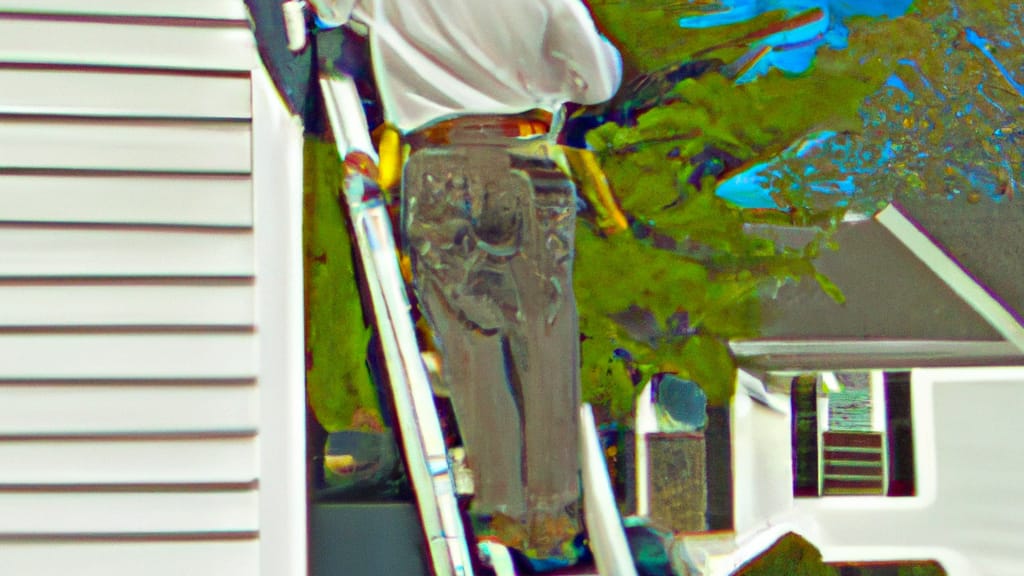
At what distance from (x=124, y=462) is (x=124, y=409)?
101 mm

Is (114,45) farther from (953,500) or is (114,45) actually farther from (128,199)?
(953,500)

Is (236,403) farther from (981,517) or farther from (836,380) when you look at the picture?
(981,517)

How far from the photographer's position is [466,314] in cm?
195

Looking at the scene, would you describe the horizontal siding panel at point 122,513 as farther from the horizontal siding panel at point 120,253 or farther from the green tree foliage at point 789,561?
the green tree foliage at point 789,561

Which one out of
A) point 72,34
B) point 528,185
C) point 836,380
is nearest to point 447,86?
point 528,185

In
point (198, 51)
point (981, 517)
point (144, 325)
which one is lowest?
point (981, 517)

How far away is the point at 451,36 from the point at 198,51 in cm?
50

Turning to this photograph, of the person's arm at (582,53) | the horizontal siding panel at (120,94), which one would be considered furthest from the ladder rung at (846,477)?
the horizontal siding panel at (120,94)

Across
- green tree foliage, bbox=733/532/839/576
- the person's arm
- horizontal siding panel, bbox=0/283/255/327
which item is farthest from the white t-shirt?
green tree foliage, bbox=733/532/839/576

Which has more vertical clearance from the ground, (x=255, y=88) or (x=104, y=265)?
(x=255, y=88)

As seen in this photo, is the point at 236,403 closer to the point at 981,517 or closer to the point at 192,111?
the point at 192,111

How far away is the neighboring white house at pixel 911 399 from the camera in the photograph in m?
1.99

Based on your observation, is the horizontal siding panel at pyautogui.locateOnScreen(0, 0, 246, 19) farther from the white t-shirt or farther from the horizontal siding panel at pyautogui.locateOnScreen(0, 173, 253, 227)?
the horizontal siding panel at pyautogui.locateOnScreen(0, 173, 253, 227)

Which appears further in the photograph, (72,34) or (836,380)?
(836,380)
